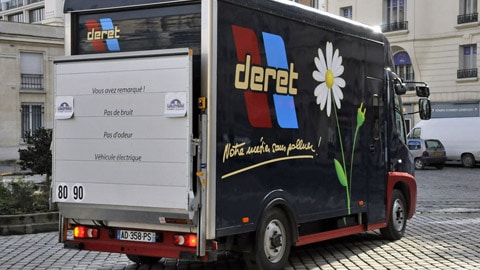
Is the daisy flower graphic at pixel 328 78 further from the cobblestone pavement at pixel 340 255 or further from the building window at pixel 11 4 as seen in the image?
the building window at pixel 11 4

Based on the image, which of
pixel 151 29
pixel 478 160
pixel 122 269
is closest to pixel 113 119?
pixel 151 29

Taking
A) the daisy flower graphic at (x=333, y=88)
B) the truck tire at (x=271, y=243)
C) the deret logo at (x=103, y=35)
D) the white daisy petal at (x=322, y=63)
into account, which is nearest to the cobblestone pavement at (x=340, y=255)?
the truck tire at (x=271, y=243)

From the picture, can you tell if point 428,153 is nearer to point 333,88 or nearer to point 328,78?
point 333,88

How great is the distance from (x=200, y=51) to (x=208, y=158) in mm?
1055

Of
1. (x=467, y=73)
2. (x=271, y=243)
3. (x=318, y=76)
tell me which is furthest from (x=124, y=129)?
(x=467, y=73)

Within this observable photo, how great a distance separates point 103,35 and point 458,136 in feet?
86.4

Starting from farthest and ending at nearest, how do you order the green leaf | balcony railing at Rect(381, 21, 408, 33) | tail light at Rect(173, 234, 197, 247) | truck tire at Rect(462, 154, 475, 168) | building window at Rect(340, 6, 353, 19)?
building window at Rect(340, 6, 353, 19), balcony railing at Rect(381, 21, 408, 33), truck tire at Rect(462, 154, 475, 168), the green leaf, tail light at Rect(173, 234, 197, 247)

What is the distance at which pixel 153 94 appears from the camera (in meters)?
6.26

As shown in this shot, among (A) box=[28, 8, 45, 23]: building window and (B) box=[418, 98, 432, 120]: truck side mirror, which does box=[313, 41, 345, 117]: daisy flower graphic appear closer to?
→ (B) box=[418, 98, 432, 120]: truck side mirror

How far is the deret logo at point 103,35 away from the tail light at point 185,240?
2.11 meters

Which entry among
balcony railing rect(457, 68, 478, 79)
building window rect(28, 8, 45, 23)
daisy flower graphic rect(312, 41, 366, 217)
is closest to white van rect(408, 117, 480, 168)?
balcony railing rect(457, 68, 478, 79)

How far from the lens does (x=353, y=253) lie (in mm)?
8617

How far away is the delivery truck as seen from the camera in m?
6.11

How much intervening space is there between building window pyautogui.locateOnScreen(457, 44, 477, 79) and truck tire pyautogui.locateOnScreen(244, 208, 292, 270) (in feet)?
107
